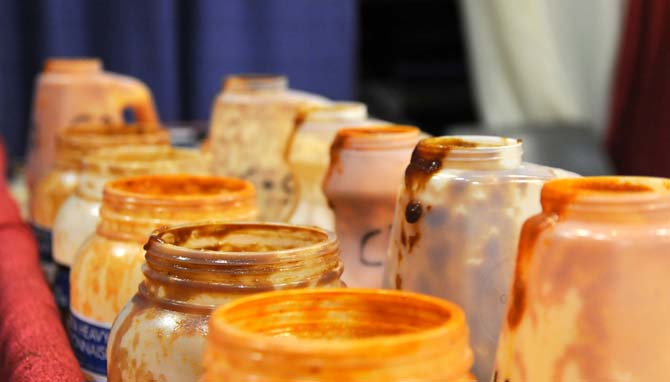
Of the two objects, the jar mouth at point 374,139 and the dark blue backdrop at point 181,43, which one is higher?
the jar mouth at point 374,139

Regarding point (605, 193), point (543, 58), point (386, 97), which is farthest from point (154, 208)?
point (386, 97)

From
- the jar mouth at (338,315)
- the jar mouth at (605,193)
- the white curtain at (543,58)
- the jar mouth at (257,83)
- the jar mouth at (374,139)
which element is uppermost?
the jar mouth at (605,193)

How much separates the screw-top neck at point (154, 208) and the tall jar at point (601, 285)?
0.74 ft

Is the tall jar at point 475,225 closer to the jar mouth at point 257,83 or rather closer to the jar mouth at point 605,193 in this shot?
the jar mouth at point 605,193

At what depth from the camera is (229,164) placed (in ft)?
2.89

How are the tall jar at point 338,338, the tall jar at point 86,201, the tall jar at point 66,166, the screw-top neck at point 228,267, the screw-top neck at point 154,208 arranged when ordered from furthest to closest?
the tall jar at point 66,166
the tall jar at point 86,201
the screw-top neck at point 154,208
the screw-top neck at point 228,267
the tall jar at point 338,338

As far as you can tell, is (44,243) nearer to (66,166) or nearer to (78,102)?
(66,166)

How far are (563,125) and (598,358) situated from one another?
7.30ft

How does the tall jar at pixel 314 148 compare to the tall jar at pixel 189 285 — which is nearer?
the tall jar at pixel 189 285

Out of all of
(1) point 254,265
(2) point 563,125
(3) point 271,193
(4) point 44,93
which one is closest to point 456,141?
(1) point 254,265

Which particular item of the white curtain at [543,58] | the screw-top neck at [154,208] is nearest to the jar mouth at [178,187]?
the screw-top neck at [154,208]

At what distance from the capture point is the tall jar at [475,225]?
466mm

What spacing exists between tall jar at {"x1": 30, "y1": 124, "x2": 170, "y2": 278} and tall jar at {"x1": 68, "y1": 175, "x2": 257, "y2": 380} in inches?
10.0

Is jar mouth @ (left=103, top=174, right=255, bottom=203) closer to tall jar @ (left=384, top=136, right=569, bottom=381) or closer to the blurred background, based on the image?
tall jar @ (left=384, top=136, right=569, bottom=381)
